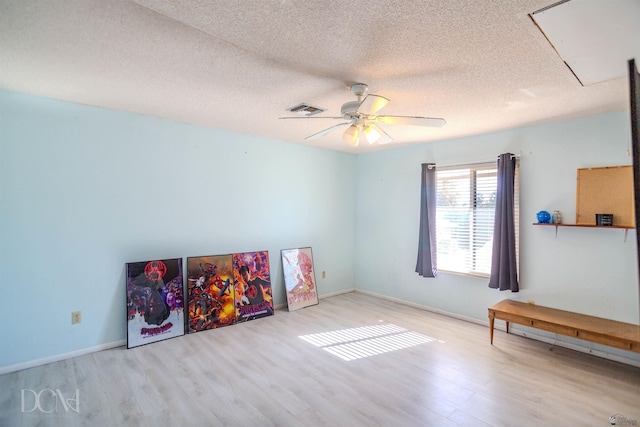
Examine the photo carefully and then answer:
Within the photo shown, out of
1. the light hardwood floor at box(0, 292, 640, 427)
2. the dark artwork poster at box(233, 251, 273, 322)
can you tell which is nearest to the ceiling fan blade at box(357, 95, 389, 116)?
the light hardwood floor at box(0, 292, 640, 427)

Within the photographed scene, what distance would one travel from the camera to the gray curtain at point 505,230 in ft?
12.1

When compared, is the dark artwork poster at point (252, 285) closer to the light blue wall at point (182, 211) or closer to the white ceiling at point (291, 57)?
the light blue wall at point (182, 211)

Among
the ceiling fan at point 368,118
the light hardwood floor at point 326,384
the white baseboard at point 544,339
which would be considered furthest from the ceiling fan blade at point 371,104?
the white baseboard at point 544,339

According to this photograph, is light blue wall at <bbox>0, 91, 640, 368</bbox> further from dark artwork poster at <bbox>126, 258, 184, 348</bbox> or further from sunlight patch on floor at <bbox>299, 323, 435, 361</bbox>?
sunlight patch on floor at <bbox>299, 323, 435, 361</bbox>

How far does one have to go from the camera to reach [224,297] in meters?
3.97

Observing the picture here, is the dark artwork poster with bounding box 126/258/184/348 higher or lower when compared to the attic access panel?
lower

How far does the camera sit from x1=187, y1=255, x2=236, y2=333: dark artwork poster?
3736 mm

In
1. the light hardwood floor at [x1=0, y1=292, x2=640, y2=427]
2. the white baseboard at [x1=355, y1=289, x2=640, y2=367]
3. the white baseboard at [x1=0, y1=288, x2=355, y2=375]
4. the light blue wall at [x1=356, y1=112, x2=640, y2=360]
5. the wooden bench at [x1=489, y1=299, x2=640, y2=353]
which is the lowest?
the light hardwood floor at [x1=0, y1=292, x2=640, y2=427]

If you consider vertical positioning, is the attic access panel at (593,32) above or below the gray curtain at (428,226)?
above

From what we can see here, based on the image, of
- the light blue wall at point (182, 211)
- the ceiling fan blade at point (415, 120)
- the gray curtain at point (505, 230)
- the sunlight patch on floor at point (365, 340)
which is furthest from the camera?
the gray curtain at point (505, 230)

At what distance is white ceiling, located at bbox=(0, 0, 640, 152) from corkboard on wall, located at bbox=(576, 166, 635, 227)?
2.03ft

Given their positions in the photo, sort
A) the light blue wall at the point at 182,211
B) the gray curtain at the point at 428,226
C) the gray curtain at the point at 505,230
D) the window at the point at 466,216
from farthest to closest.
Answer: the gray curtain at the point at 428,226 < the window at the point at 466,216 < the gray curtain at the point at 505,230 < the light blue wall at the point at 182,211

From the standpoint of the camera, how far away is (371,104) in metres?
2.29

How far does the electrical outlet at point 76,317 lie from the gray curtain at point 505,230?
4.60m
